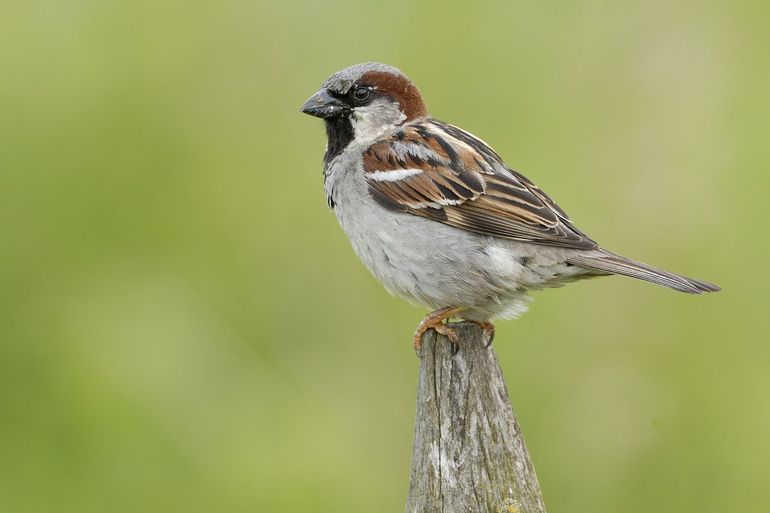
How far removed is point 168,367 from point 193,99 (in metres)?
1.16

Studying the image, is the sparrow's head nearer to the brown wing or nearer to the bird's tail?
the brown wing

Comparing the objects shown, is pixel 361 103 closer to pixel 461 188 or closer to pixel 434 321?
pixel 461 188

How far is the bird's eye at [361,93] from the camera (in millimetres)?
3684

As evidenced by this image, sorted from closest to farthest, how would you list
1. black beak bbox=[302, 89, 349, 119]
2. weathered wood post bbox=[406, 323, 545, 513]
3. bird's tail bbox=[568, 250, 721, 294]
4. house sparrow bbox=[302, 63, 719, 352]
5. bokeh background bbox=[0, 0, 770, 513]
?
weathered wood post bbox=[406, 323, 545, 513] < bird's tail bbox=[568, 250, 721, 294] < house sparrow bbox=[302, 63, 719, 352] < black beak bbox=[302, 89, 349, 119] < bokeh background bbox=[0, 0, 770, 513]

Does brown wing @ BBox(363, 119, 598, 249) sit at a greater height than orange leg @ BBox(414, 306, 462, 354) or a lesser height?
greater

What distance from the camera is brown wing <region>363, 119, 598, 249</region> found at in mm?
3336

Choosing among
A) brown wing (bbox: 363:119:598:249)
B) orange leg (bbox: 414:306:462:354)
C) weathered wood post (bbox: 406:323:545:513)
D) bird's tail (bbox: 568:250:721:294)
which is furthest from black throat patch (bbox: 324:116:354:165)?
weathered wood post (bbox: 406:323:545:513)

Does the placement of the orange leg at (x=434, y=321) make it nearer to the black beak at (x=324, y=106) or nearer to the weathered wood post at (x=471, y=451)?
the weathered wood post at (x=471, y=451)

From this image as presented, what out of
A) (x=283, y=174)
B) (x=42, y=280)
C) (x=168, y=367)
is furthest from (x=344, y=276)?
(x=42, y=280)

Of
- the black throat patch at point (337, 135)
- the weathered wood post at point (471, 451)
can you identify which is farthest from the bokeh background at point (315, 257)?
the weathered wood post at point (471, 451)

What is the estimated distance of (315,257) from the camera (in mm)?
4438

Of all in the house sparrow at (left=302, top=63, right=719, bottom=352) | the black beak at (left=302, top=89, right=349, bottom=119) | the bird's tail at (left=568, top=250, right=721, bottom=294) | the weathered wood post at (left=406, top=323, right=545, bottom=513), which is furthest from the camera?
the black beak at (left=302, top=89, right=349, bottom=119)

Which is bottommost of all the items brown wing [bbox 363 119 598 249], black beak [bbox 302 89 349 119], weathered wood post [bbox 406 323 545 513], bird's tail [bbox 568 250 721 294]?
weathered wood post [bbox 406 323 545 513]

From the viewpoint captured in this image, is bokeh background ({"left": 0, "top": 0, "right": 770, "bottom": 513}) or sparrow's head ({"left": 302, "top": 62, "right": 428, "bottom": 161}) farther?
bokeh background ({"left": 0, "top": 0, "right": 770, "bottom": 513})
